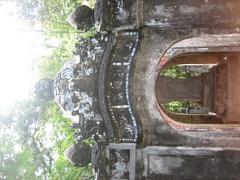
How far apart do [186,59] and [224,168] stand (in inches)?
174

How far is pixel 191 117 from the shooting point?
10.6 metres

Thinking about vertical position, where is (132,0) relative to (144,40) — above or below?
above

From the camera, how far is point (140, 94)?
6543 millimetres

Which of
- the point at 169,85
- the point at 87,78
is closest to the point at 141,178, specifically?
the point at 87,78

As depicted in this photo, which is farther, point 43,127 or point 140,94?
point 43,127

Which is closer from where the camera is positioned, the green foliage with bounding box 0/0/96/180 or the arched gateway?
the arched gateway

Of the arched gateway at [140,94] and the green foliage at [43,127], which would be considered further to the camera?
the green foliage at [43,127]

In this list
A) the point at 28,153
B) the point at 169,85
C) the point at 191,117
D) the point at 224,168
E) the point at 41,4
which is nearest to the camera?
the point at 224,168

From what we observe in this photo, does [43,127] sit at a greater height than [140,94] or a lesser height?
lesser

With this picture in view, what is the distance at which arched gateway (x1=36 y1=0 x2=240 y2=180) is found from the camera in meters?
6.31

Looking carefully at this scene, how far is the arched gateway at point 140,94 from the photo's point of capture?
631cm

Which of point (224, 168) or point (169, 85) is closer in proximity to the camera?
point (224, 168)

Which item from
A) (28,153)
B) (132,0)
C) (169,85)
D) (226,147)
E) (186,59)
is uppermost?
(132,0)

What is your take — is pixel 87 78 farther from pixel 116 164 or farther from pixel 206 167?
pixel 206 167
